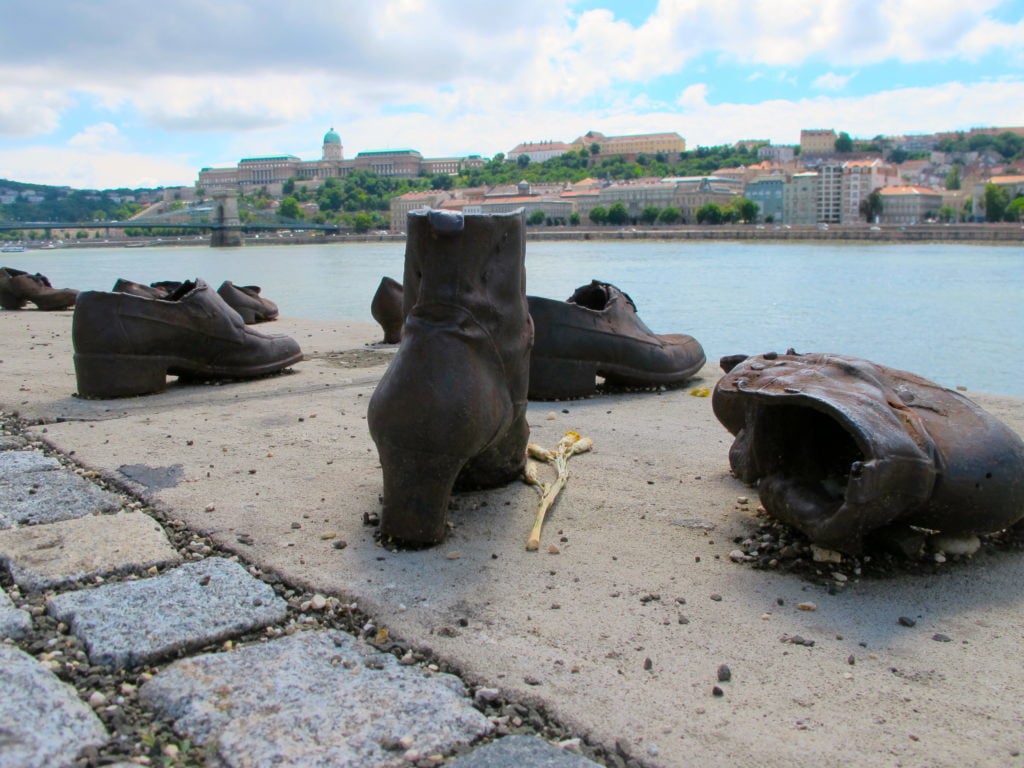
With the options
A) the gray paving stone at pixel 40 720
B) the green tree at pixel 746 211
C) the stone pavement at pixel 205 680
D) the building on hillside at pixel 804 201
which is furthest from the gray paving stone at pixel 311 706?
the building on hillside at pixel 804 201

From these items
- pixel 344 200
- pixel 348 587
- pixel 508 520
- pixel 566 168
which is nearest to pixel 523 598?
pixel 348 587

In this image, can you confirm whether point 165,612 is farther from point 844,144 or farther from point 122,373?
point 844,144

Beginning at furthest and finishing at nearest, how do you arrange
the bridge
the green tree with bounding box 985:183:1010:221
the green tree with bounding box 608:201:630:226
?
1. the green tree with bounding box 608:201:630:226
2. the green tree with bounding box 985:183:1010:221
3. the bridge

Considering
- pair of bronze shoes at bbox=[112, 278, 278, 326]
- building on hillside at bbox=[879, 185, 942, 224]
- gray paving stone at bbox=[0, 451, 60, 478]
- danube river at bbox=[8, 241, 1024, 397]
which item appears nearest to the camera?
gray paving stone at bbox=[0, 451, 60, 478]

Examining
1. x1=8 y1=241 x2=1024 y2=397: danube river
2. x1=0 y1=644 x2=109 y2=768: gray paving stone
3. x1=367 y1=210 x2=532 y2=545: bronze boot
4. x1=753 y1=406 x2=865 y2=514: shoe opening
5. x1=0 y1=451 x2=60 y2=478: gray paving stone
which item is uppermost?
x1=367 y1=210 x2=532 y2=545: bronze boot

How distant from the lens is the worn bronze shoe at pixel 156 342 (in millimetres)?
4875

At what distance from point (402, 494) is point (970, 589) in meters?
1.38

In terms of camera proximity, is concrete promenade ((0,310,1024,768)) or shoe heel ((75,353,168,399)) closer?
concrete promenade ((0,310,1024,768))

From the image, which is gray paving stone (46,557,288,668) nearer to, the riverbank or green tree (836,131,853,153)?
the riverbank

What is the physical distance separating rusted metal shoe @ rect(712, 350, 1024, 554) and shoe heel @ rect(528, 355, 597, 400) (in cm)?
224

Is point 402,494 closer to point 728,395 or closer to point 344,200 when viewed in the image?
point 728,395

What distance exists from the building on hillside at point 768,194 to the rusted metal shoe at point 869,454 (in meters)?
112

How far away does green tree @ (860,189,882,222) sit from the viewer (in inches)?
3898

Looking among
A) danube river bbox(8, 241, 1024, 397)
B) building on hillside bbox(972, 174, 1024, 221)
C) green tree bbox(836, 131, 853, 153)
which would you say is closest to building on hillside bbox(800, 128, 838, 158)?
green tree bbox(836, 131, 853, 153)
